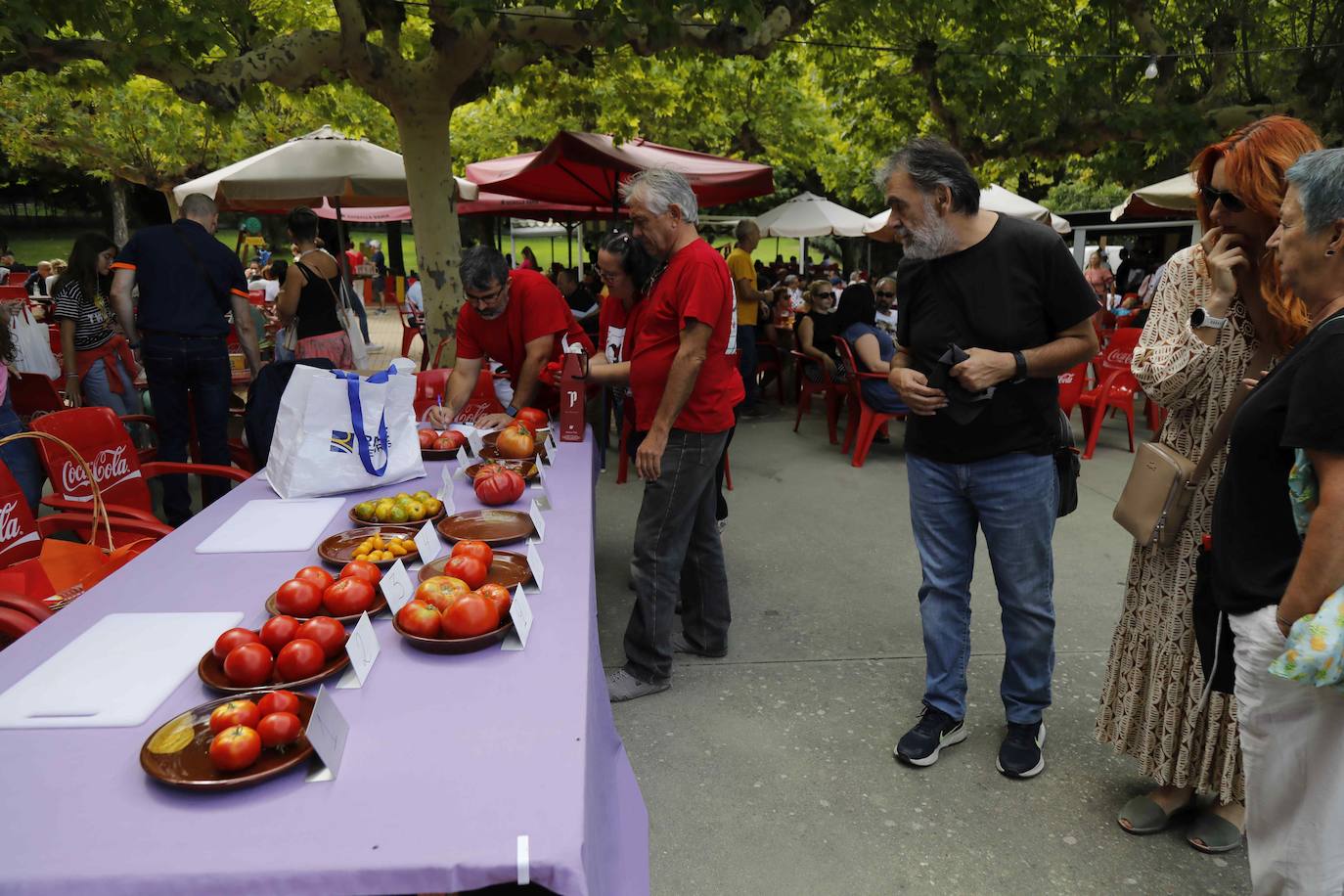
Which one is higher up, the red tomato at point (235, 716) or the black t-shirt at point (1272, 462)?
the black t-shirt at point (1272, 462)

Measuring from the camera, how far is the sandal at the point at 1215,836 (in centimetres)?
243

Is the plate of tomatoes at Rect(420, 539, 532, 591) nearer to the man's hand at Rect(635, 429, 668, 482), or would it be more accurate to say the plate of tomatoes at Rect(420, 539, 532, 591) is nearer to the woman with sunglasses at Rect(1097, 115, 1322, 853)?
the man's hand at Rect(635, 429, 668, 482)

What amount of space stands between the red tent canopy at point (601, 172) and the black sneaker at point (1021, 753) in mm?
5250

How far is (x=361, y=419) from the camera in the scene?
2.84 metres

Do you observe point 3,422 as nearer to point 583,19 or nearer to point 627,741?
point 627,741

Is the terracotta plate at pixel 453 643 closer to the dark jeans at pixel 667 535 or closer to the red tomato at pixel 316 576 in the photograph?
the red tomato at pixel 316 576

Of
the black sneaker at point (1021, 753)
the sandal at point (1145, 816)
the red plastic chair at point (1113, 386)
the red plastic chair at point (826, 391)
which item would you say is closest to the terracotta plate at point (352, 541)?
the black sneaker at point (1021, 753)

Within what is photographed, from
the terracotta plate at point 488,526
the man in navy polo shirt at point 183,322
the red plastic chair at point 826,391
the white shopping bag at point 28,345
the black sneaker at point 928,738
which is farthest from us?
the red plastic chair at point 826,391

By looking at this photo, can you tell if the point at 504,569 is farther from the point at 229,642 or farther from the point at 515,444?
the point at 515,444

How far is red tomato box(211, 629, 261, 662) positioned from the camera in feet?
5.54

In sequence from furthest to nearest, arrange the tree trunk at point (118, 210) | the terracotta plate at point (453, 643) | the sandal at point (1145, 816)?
the tree trunk at point (118, 210) → the sandal at point (1145, 816) → the terracotta plate at point (453, 643)

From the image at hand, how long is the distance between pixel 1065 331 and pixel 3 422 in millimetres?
4567

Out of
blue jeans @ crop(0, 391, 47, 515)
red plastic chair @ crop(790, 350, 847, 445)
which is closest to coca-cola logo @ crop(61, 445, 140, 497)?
blue jeans @ crop(0, 391, 47, 515)

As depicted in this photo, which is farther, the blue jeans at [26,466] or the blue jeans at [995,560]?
the blue jeans at [26,466]
